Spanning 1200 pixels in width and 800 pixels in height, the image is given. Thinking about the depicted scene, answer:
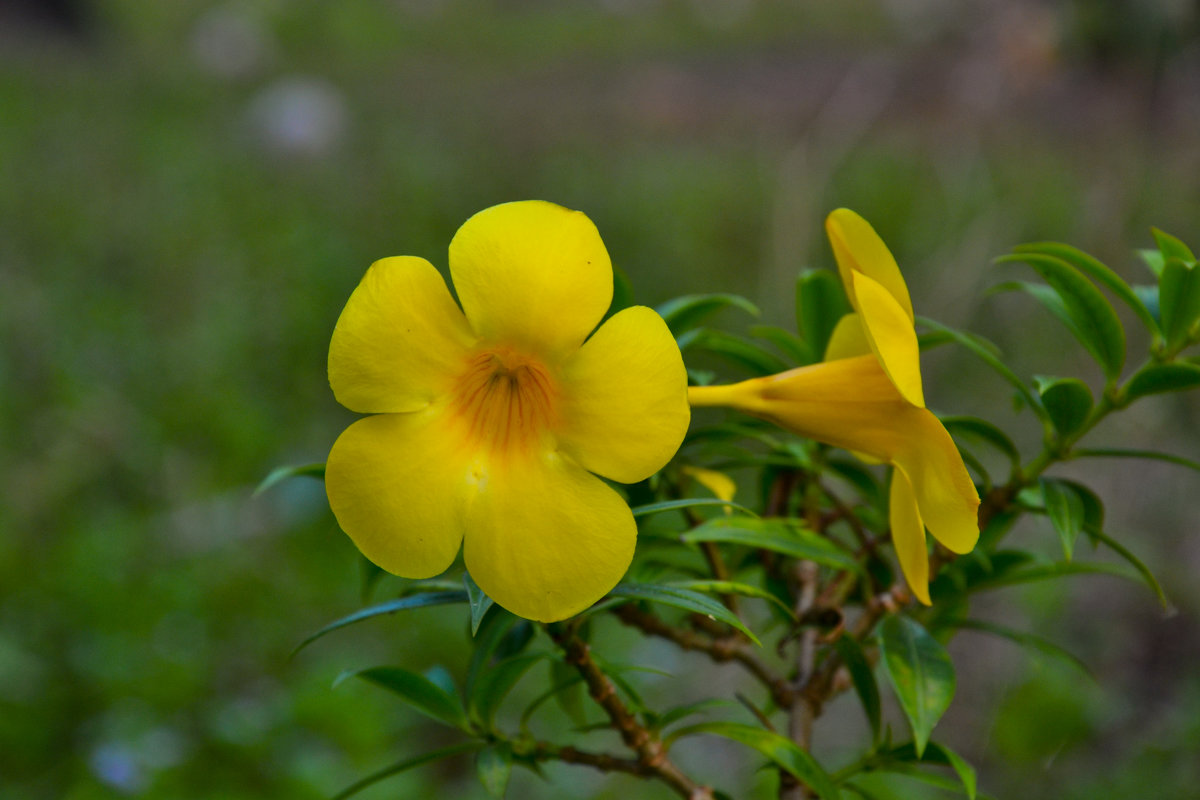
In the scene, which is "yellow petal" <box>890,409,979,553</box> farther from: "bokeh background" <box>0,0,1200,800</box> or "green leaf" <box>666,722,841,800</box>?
"bokeh background" <box>0,0,1200,800</box>

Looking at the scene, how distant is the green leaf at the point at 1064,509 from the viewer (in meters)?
0.44

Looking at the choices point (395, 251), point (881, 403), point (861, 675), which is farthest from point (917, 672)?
point (395, 251)

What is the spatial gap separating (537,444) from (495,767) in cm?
17

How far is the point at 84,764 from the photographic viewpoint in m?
1.30

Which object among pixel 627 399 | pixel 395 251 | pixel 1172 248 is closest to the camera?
pixel 627 399

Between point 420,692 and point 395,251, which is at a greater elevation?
point 420,692

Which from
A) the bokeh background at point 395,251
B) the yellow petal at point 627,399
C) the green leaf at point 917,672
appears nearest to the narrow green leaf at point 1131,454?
the green leaf at point 917,672

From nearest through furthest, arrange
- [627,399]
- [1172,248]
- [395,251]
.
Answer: [627,399] → [1172,248] → [395,251]

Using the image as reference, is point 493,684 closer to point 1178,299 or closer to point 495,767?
point 495,767

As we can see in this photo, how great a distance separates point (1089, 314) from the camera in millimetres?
490

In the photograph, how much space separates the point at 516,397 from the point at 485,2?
A: 4905mm

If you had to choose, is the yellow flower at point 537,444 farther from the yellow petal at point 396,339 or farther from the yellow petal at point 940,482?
the yellow petal at point 940,482

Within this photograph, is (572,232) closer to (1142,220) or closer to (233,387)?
(233,387)

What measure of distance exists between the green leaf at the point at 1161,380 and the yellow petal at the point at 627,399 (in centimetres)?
25
